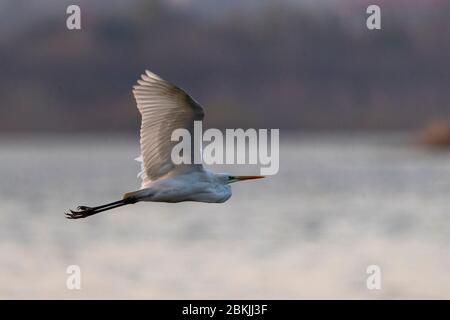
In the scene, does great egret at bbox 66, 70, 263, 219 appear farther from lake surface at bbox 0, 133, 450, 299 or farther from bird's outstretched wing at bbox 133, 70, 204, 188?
lake surface at bbox 0, 133, 450, 299

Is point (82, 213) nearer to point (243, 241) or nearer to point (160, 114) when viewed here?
point (160, 114)

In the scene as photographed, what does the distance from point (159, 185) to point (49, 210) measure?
23640 mm

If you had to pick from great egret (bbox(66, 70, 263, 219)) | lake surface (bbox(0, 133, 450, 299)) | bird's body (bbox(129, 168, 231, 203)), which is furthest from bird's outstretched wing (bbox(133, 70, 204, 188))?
lake surface (bbox(0, 133, 450, 299))

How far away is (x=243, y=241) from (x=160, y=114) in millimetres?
15858

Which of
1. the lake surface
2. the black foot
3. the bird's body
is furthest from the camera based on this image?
the lake surface

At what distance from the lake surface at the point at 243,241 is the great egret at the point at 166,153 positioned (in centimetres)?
804

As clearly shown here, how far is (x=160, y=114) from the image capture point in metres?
9.17

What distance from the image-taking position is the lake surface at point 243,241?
18719 millimetres

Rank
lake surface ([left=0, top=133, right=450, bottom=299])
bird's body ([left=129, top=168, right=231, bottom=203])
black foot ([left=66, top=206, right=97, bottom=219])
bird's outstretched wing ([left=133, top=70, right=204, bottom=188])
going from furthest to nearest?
lake surface ([left=0, top=133, right=450, bottom=299]), black foot ([left=66, top=206, right=97, bottom=219]), bird's body ([left=129, top=168, right=231, bottom=203]), bird's outstretched wing ([left=133, top=70, right=204, bottom=188])

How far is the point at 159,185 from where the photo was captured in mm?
9617

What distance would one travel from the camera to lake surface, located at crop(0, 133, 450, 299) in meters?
18.7
